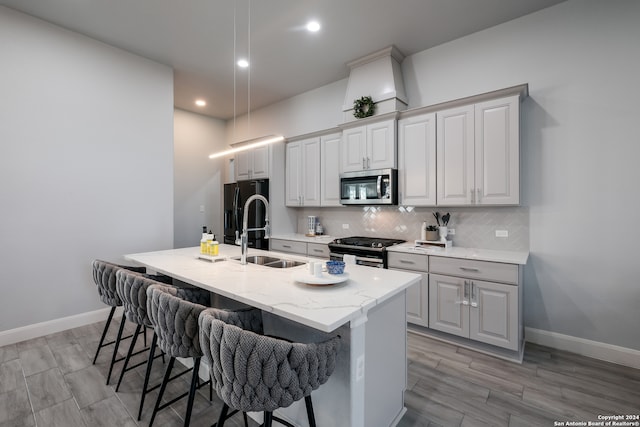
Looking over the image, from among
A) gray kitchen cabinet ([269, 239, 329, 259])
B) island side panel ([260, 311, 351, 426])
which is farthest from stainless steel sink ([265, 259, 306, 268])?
gray kitchen cabinet ([269, 239, 329, 259])

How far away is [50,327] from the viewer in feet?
9.84

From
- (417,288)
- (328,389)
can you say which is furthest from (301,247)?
(328,389)

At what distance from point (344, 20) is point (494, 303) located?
308cm

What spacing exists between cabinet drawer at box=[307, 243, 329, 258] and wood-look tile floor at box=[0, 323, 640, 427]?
1564 millimetres

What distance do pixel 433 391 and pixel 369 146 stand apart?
2.59 metres

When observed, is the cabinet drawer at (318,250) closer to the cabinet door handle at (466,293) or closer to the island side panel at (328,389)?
the cabinet door handle at (466,293)

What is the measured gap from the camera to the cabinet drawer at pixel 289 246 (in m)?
4.05

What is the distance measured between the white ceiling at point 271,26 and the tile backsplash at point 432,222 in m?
1.95

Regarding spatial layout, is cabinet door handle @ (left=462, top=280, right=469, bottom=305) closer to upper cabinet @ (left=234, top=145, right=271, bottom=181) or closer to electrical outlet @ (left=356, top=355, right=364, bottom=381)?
electrical outlet @ (left=356, top=355, right=364, bottom=381)

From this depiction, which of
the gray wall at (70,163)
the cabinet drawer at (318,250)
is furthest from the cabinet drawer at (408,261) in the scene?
the gray wall at (70,163)

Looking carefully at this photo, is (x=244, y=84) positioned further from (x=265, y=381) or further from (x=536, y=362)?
(x=536, y=362)

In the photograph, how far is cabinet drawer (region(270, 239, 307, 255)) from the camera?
405 centimetres

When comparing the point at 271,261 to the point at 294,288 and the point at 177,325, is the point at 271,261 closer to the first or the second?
the point at 294,288

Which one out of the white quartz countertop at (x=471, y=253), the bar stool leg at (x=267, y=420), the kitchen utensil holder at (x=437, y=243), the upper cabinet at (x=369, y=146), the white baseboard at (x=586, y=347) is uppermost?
the upper cabinet at (x=369, y=146)
